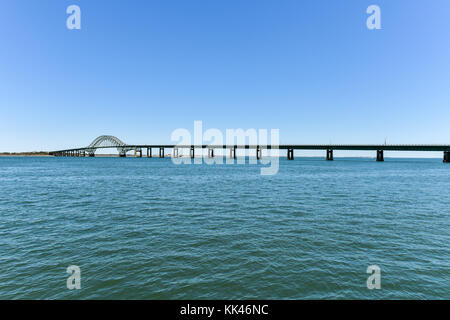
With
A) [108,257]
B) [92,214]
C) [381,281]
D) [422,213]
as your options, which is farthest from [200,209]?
[422,213]

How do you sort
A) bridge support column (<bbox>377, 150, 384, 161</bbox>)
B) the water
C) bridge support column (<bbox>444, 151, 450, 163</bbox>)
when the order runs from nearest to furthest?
the water
bridge support column (<bbox>444, 151, 450, 163</bbox>)
bridge support column (<bbox>377, 150, 384, 161</bbox>)

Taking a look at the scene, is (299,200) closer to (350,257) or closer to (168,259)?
(350,257)

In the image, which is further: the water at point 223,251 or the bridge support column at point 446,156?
the bridge support column at point 446,156

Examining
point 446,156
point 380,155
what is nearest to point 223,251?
point 446,156

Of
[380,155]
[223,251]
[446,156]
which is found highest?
[380,155]

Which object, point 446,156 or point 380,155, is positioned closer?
point 446,156

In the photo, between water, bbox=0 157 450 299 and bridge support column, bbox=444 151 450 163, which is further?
bridge support column, bbox=444 151 450 163

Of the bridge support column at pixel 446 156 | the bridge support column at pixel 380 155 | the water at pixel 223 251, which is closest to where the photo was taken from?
the water at pixel 223 251

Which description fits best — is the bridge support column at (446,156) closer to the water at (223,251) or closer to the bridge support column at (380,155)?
the bridge support column at (380,155)

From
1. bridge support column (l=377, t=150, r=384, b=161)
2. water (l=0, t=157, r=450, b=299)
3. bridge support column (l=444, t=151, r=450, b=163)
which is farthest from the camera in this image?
bridge support column (l=377, t=150, r=384, b=161)

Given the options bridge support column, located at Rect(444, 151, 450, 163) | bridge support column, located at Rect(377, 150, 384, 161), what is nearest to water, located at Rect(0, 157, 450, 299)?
bridge support column, located at Rect(444, 151, 450, 163)

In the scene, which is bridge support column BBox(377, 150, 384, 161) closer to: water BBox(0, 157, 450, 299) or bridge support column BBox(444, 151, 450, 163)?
bridge support column BBox(444, 151, 450, 163)

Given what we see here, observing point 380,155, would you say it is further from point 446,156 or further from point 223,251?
point 223,251

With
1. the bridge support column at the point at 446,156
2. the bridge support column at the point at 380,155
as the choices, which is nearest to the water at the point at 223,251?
the bridge support column at the point at 446,156
